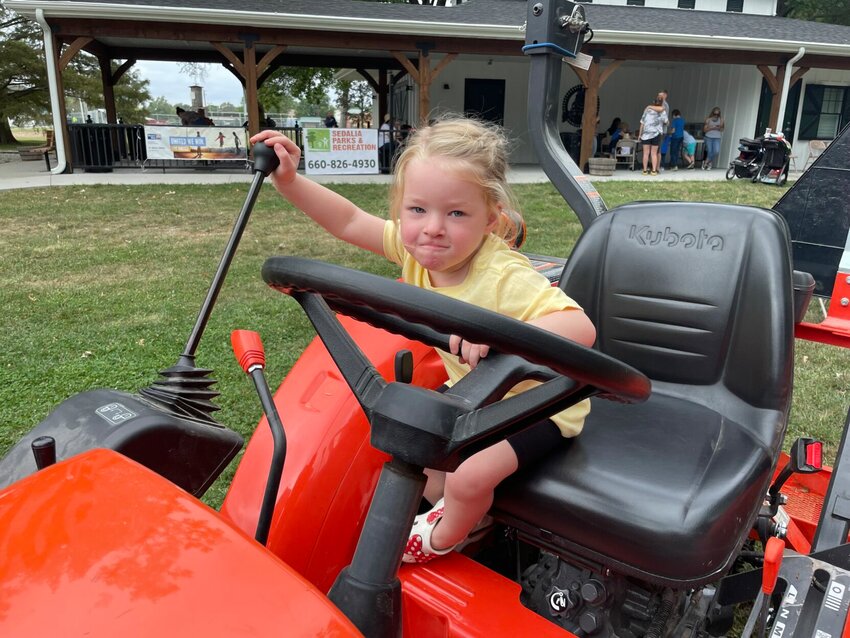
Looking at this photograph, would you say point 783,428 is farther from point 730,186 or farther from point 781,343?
point 730,186

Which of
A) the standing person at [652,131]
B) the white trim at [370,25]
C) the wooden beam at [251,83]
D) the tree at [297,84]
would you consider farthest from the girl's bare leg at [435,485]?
the tree at [297,84]

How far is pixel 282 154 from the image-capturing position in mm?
1416

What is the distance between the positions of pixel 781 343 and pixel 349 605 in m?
1.06

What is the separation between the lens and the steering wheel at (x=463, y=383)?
2.63ft

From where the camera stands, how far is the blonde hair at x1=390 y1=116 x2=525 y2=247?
1.21 metres

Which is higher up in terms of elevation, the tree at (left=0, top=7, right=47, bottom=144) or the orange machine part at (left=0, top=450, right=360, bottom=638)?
the tree at (left=0, top=7, right=47, bottom=144)

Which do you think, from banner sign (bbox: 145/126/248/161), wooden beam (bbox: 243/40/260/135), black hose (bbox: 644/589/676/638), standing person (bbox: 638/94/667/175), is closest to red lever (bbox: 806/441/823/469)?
black hose (bbox: 644/589/676/638)

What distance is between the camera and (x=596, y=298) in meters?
1.77

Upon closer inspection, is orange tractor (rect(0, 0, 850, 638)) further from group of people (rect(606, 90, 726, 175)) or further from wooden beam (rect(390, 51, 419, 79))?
group of people (rect(606, 90, 726, 175))

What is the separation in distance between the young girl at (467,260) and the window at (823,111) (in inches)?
686

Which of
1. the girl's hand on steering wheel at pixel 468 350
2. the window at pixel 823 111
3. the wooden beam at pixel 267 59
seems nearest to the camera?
the girl's hand on steering wheel at pixel 468 350

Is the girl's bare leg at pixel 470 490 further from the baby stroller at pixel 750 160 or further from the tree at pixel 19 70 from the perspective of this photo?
the tree at pixel 19 70

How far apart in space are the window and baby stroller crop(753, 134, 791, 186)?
566 centimetres

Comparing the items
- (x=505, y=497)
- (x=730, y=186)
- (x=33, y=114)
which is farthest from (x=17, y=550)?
(x=33, y=114)
